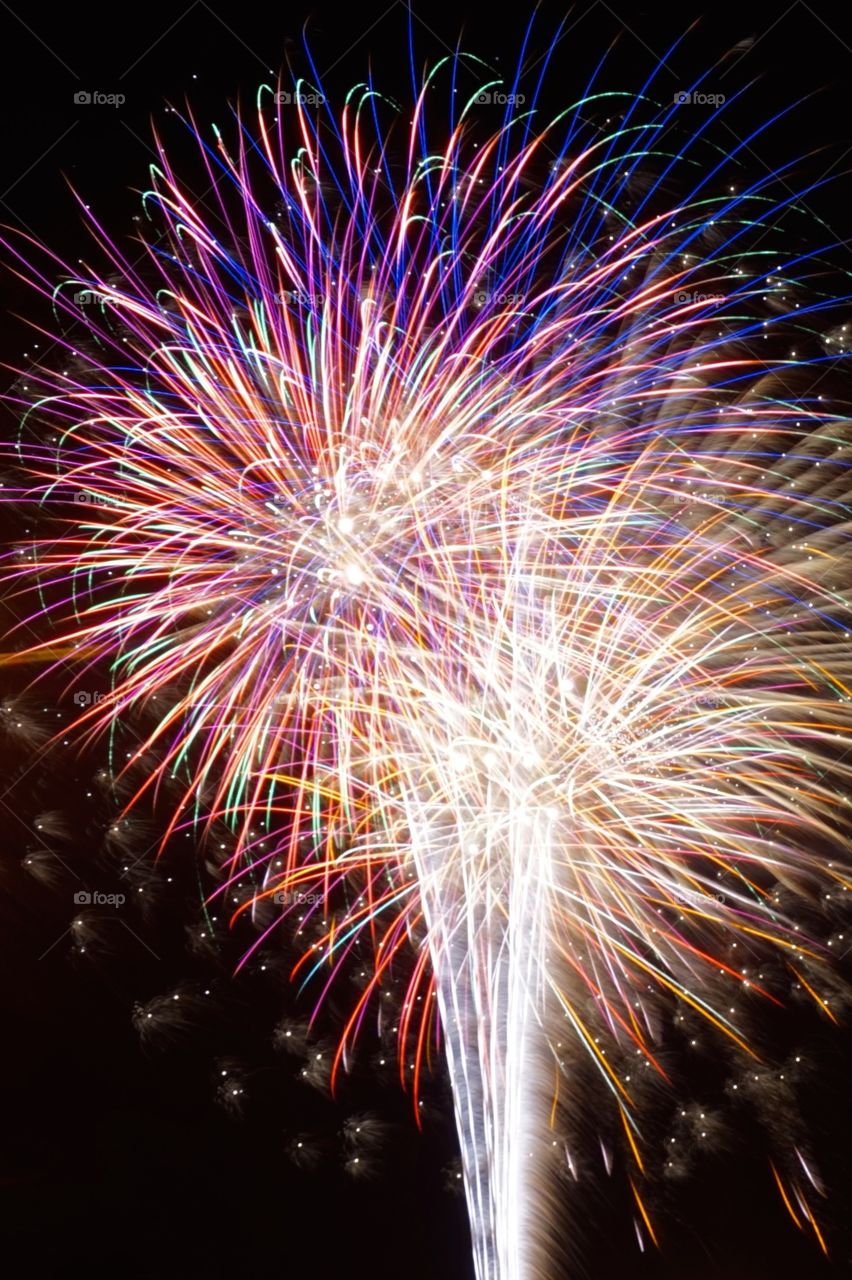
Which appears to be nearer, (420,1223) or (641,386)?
(641,386)

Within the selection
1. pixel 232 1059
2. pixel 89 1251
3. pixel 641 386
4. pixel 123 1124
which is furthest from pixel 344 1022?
pixel 641 386

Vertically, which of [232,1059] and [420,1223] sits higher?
[232,1059]

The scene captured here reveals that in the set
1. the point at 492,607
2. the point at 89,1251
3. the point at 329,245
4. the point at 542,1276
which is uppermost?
the point at 329,245

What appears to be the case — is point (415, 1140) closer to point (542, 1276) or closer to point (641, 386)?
point (542, 1276)

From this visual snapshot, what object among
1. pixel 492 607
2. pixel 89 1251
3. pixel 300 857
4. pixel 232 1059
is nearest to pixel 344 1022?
pixel 232 1059

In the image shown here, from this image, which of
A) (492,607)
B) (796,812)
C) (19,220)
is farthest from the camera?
(19,220)

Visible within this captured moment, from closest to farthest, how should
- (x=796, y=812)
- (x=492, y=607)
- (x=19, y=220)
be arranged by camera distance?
(x=492, y=607) → (x=796, y=812) → (x=19, y=220)

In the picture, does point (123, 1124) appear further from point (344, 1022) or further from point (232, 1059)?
point (344, 1022)
